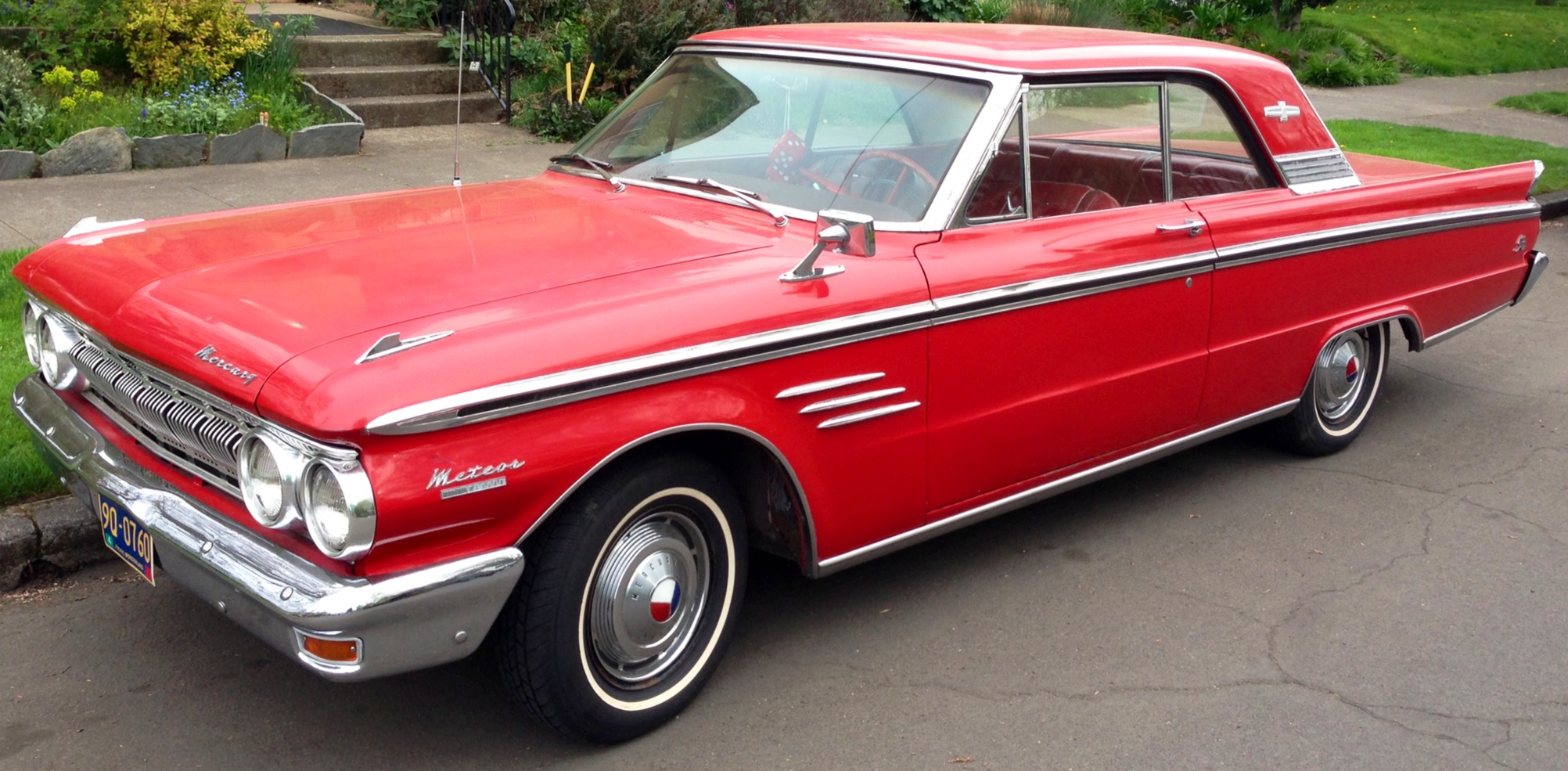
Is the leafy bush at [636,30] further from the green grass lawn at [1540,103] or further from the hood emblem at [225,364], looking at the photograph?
the green grass lawn at [1540,103]

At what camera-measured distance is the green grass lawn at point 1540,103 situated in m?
14.7

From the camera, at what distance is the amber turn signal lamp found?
8.81 ft

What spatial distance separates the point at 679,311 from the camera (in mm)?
3129

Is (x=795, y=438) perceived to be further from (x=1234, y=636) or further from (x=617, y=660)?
(x=1234, y=636)

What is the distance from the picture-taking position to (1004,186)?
3916mm

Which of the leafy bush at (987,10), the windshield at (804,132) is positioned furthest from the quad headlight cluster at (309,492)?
the leafy bush at (987,10)

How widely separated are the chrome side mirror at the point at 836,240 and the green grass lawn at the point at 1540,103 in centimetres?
1405

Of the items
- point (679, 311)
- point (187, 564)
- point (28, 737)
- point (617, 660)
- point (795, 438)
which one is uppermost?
point (679, 311)

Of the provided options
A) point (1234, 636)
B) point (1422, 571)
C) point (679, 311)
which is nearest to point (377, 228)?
point (679, 311)

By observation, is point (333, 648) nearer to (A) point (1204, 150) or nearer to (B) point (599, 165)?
(B) point (599, 165)

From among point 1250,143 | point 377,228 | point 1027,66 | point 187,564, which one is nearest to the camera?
point 187,564

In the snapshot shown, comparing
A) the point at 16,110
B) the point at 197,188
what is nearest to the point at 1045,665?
the point at 197,188

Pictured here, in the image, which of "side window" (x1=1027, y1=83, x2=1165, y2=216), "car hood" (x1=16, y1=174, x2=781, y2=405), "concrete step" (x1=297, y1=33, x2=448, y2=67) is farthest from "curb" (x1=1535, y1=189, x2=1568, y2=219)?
"concrete step" (x1=297, y1=33, x2=448, y2=67)

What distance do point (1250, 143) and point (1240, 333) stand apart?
74cm
